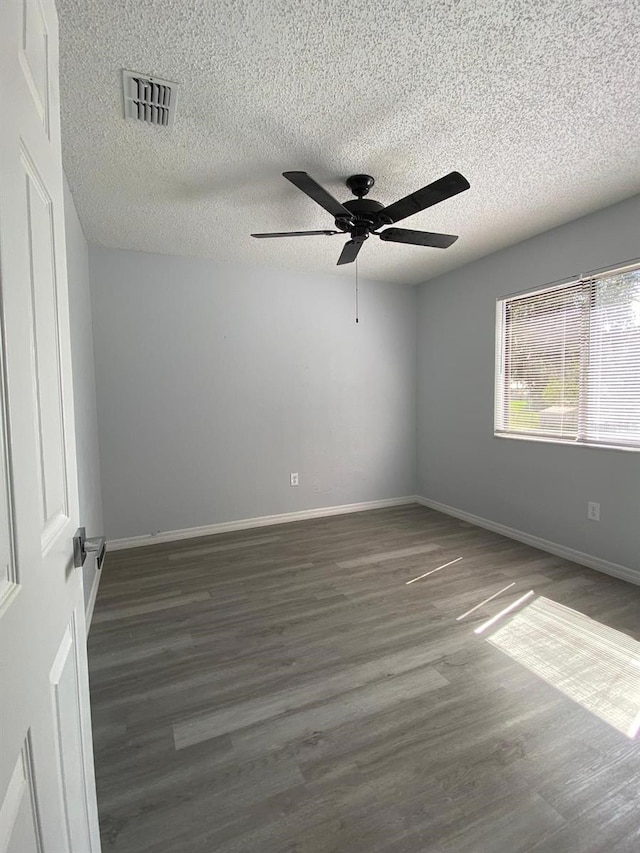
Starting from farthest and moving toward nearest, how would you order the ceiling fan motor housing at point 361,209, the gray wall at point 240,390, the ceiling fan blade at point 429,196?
the gray wall at point 240,390
the ceiling fan motor housing at point 361,209
the ceiling fan blade at point 429,196

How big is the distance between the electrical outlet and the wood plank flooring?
0.39 metres

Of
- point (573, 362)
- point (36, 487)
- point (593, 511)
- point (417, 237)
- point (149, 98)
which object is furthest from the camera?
point (573, 362)

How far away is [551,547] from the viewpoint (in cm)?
318

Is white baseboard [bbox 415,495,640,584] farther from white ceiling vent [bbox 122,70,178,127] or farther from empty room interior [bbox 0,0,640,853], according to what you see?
white ceiling vent [bbox 122,70,178,127]

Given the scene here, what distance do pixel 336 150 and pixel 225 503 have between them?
9.89ft

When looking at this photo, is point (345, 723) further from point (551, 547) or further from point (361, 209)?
point (361, 209)

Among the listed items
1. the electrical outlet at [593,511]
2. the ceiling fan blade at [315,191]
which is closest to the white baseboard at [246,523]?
the electrical outlet at [593,511]

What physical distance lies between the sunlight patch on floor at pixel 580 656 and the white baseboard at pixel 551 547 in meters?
0.71

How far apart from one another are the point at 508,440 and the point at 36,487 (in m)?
3.64

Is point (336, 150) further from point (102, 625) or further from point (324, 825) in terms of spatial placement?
point (102, 625)

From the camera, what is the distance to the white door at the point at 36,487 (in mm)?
530

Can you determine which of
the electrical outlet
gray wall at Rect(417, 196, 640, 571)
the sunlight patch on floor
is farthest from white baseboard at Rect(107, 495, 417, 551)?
the sunlight patch on floor

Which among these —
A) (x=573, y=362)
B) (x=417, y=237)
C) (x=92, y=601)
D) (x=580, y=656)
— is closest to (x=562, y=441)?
(x=573, y=362)

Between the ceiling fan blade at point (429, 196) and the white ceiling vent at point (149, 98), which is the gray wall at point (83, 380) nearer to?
the white ceiling vent at point (149, 98)
